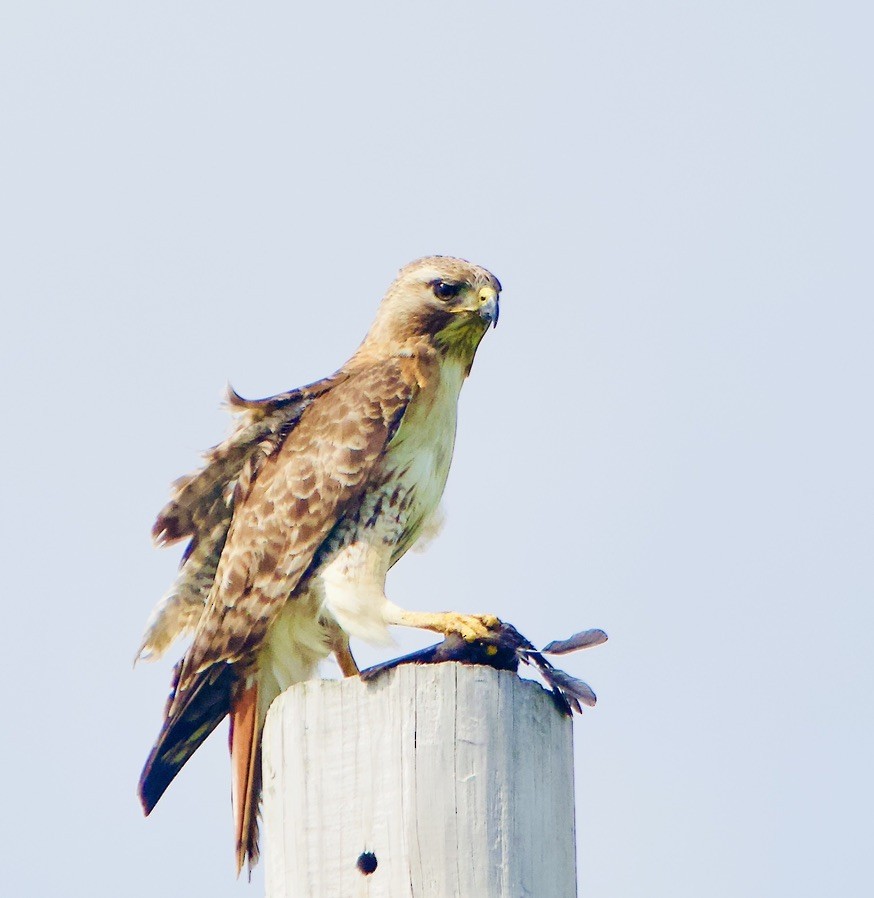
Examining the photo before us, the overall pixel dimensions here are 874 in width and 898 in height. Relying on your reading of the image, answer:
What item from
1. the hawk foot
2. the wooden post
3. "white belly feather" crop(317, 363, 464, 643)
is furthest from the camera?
"white belly feather" crop(317, 363, 464, 643)

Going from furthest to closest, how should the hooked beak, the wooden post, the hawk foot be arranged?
1. the hooked beak
2. the hawk foot
3. the wooden post

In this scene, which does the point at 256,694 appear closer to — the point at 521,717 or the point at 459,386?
the point at 459,386

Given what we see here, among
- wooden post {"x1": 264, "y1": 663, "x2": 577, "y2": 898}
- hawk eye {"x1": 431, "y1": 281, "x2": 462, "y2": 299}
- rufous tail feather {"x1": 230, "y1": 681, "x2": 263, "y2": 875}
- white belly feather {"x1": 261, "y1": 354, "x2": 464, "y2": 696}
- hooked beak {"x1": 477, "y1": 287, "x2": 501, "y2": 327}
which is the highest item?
hawk eye {"x1": 431, "y1": 281, "x2": 462, "y2": 299}

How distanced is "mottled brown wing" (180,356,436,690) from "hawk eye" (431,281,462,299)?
32 centimetres

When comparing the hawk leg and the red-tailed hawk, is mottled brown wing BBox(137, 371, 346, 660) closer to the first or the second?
the red-tailed hawk

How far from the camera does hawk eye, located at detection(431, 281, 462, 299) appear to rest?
5598 mm

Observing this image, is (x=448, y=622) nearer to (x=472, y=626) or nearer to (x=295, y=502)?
(x=472, y=626)

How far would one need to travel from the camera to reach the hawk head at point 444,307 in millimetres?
5590

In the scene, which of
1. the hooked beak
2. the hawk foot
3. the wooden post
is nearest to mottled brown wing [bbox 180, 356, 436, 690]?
the hooked beak

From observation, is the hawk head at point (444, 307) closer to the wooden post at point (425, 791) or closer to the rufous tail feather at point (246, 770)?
the rufous tail feather at point (246, 770)

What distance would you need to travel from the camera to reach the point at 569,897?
10.0ft

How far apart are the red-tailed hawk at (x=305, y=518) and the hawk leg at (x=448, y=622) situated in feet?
0.14

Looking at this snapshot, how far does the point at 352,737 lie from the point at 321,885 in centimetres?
29

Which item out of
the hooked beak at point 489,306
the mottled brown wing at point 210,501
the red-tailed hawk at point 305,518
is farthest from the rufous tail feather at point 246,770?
the hooked beak at point 489,306
